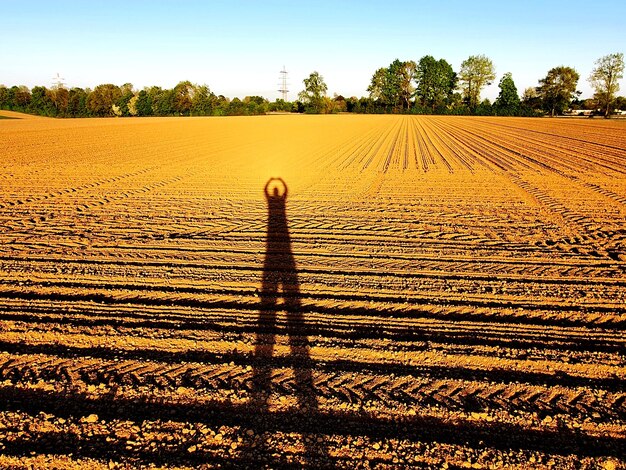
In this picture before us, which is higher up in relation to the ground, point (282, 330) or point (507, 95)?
point (507, 95)

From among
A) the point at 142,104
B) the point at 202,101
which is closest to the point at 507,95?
the point at 202,101

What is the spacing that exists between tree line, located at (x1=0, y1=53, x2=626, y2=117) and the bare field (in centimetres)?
8277

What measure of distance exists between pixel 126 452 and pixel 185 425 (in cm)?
39

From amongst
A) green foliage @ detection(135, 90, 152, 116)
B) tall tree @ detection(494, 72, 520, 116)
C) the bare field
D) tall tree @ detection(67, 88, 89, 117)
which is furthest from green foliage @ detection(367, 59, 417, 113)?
the bare field

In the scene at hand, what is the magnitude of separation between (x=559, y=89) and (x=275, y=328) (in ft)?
312

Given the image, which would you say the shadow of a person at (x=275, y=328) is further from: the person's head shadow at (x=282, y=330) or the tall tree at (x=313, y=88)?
the tall tree at (x=313, y=88)

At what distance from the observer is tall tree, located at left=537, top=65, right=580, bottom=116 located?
260ft

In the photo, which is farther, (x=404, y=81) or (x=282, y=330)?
(x=404, y=81)

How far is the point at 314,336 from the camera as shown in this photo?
3838mm

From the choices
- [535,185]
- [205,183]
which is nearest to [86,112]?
[205,183]

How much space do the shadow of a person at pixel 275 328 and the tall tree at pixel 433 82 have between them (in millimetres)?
101117

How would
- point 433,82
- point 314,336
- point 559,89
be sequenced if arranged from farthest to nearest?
1. point 433,82
2. point 559,89
3. point 314,336

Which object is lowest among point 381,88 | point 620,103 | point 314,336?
point 314,336

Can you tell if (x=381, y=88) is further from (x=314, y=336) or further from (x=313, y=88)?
(x=314, y=336)
